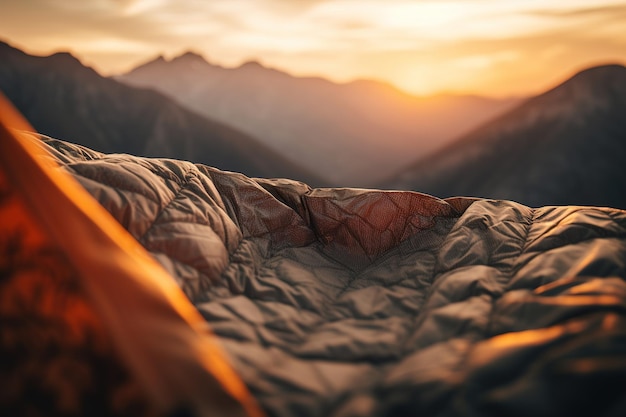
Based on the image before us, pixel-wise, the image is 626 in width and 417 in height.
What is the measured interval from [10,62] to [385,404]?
1737 centimetres

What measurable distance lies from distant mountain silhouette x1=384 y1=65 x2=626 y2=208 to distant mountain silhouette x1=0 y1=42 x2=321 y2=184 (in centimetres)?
498

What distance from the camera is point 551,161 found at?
33.5ft

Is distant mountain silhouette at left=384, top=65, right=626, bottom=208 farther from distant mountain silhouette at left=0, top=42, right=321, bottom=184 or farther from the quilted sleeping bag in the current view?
the quilted sleeping bag

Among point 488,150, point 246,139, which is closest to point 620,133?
point 488,150

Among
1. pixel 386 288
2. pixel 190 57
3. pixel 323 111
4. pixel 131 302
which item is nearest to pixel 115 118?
pixel 323 111

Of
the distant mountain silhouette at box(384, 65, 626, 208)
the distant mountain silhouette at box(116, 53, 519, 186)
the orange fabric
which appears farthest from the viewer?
the distant mountain silhouette at box(116, 53, 519, 186)

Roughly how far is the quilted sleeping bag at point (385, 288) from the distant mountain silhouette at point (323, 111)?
16492mm

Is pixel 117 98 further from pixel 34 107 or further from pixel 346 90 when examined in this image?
pixel 346 90

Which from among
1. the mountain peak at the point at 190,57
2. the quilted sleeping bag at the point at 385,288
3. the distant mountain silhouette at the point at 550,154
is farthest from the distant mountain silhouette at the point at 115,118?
the quilted sleeping bag at the point at 385,288

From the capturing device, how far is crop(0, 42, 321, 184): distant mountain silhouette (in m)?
12.8

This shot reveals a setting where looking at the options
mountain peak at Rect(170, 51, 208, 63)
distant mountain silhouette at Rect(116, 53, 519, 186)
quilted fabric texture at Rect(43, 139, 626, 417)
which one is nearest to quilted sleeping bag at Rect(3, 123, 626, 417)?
quilted fabric texture at Rect(43, 139, 626, 417)

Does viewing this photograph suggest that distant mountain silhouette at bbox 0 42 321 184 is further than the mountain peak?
No

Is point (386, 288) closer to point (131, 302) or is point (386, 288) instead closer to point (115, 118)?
point (131, 302)

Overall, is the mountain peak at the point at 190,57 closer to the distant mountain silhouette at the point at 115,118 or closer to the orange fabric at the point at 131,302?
the distant mountain silhouette at the point at 115,118
